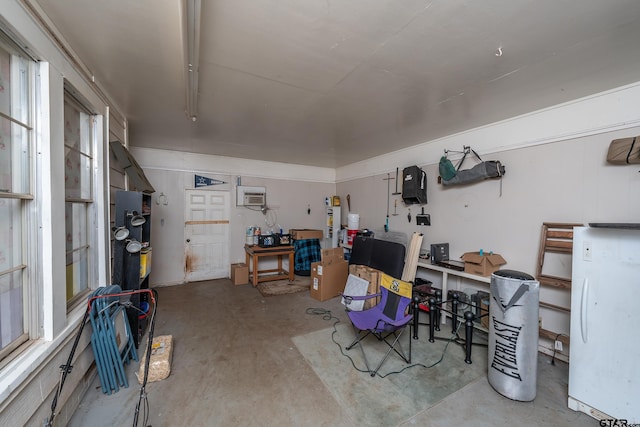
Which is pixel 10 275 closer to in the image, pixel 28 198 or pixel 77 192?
pixel 28 198

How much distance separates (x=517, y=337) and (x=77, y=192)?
3.77 m

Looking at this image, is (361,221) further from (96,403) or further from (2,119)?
(2,119)

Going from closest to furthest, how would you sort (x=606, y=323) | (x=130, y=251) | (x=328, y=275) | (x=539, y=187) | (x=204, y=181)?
(x=606, y=323)
(x=130, y=251)
(x=539, y=187)
(x=328, y=275)
(x=204, y=181)

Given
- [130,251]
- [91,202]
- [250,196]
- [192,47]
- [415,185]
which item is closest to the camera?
[192,47]

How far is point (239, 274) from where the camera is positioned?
481 cm

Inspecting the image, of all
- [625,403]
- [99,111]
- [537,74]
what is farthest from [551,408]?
[99,111]

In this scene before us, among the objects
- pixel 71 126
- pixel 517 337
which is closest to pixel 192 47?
pixel 71 126

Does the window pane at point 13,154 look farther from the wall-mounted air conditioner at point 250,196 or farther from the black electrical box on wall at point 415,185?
the black electrical box on wall at point 415,185

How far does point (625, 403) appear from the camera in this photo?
164 centimetres

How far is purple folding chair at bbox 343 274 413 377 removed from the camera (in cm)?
233

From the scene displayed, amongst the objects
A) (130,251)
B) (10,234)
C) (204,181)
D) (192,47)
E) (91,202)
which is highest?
(192,47)

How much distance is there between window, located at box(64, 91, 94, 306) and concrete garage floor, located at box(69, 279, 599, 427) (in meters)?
0.91

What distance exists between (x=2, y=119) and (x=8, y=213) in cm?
49

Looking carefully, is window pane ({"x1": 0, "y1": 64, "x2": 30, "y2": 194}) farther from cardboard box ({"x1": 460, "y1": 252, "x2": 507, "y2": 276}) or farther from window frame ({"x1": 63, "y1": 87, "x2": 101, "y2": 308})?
cardboard box ({"x1": 460, "y1": 252, "x2": 507, "y2": 276})
